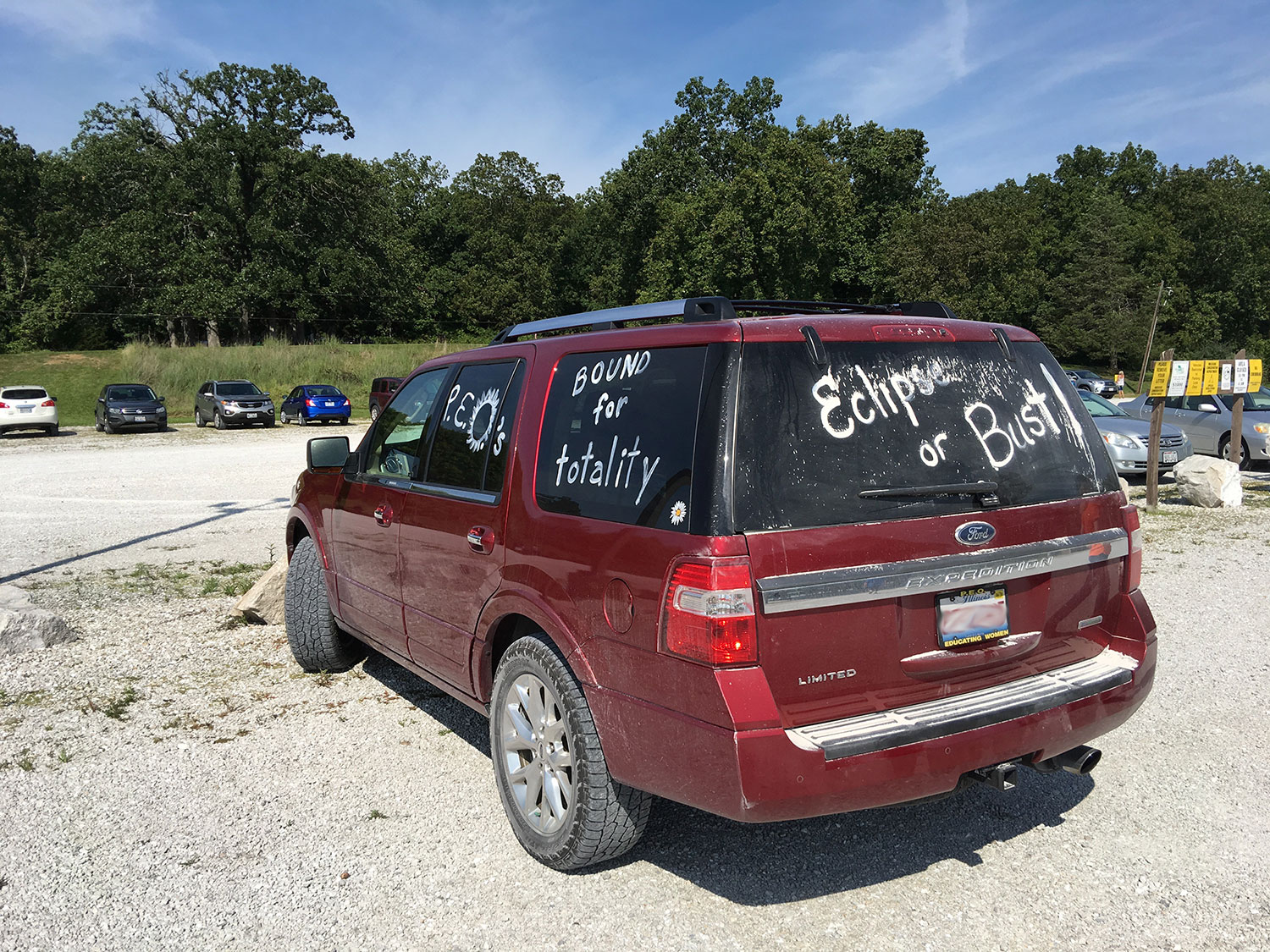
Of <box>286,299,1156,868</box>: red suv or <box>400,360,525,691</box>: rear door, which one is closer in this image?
<box>286,299,1156,868</box>: red suv

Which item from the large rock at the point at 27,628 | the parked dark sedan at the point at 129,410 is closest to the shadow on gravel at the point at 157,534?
the large rock at the point at 27,628

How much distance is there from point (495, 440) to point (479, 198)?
266 ft

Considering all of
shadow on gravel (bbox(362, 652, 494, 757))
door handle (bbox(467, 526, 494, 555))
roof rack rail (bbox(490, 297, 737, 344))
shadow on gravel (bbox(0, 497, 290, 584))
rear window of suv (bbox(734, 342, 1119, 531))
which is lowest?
shadow on gravel (bbox(0, 497, 290, 584))

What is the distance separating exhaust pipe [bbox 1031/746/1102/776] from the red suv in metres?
0.01

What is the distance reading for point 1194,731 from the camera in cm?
463

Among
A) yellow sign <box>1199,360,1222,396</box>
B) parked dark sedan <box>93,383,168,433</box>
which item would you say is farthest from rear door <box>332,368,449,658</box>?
parked dark sedan <box>93,383,168,433</box>

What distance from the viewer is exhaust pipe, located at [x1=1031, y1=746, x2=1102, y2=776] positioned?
3221mm

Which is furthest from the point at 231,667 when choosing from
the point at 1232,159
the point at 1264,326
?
the point at 1232,159

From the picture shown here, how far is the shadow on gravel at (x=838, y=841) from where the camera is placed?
10.9 ft

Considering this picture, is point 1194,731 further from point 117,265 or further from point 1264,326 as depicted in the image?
point 1264,326

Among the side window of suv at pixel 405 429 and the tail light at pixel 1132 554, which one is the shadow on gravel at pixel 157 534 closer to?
the side window of suv at pixel 405 429

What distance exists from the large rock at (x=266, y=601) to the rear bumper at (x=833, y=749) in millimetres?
4565

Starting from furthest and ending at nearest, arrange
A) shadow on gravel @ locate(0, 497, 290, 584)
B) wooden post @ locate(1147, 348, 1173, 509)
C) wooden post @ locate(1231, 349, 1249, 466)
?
wooden post @ locate(1231, 349, 1249, 466), wooden post @ locate(1147, 348, 1173, 509), shadow on gravel @ locate(0, 497, 290, 584)

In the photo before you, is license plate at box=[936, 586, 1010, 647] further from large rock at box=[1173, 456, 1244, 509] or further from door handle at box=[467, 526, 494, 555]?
large rock at box=[1173, 456, 1244, 509]
